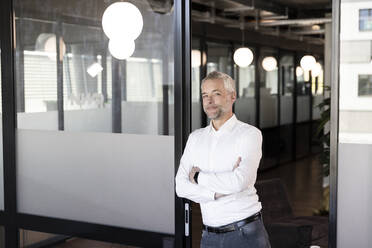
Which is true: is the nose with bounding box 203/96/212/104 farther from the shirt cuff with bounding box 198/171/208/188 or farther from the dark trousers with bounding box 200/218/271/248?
the dark trousers with bounding box 200/218/271/248

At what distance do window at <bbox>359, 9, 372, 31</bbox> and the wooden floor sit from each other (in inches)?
149

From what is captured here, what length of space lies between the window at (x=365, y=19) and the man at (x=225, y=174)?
71 centimetres

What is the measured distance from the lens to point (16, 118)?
366cm

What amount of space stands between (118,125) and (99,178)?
37 centimetres

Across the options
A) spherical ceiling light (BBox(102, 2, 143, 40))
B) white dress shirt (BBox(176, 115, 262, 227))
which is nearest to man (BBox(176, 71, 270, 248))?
white dress shirt (BBox(176, 115, 262, 227))

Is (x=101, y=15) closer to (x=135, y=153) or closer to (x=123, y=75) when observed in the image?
(x=123, y=75)

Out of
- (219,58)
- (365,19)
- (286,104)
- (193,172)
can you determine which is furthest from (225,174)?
(286,104)

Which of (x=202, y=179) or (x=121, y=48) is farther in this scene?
(x=121, y=48)

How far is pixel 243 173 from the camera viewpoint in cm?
229

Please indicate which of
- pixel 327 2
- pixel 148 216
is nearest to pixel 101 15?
pixel 148 216

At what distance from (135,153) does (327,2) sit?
20.0 feet

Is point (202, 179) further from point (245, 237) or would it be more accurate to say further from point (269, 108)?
point (269, 108)

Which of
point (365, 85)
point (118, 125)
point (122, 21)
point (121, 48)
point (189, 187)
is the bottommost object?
point (189, 187)

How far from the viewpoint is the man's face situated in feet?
7.79
